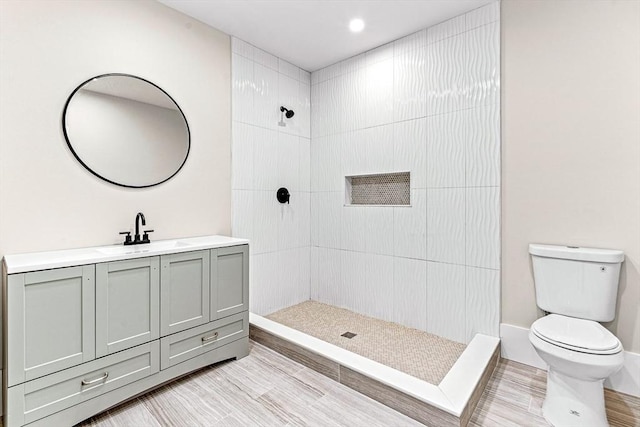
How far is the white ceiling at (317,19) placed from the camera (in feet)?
7.44

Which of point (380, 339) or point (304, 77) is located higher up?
point (304, 77)

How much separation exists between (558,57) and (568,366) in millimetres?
1843

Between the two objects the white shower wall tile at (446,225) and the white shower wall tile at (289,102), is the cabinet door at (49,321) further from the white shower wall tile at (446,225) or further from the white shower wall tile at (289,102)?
the white shower wall tile at (446,225)

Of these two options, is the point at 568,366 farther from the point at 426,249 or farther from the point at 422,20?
the point at 422,20

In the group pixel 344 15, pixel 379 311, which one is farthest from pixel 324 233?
pixel 344 15

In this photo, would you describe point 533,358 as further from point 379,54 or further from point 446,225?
point 379,54

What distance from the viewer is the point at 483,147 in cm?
232

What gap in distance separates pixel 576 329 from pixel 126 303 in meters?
2.41

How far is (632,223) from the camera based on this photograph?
5.96ft

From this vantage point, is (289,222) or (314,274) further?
(314,274)

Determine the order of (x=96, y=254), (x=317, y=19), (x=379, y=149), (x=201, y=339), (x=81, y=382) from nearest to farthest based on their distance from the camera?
(x=81, y=382) → (x=96, y=254) → (x=201, y=339) → (x=317, y=19) → (x=379, y=149)

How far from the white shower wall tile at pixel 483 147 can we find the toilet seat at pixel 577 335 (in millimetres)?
965

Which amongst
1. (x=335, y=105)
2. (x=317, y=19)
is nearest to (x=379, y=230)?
(x=335, y=105)

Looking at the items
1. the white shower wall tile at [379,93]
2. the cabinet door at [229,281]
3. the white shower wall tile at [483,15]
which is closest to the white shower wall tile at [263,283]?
the cabinet door at [229,281]
